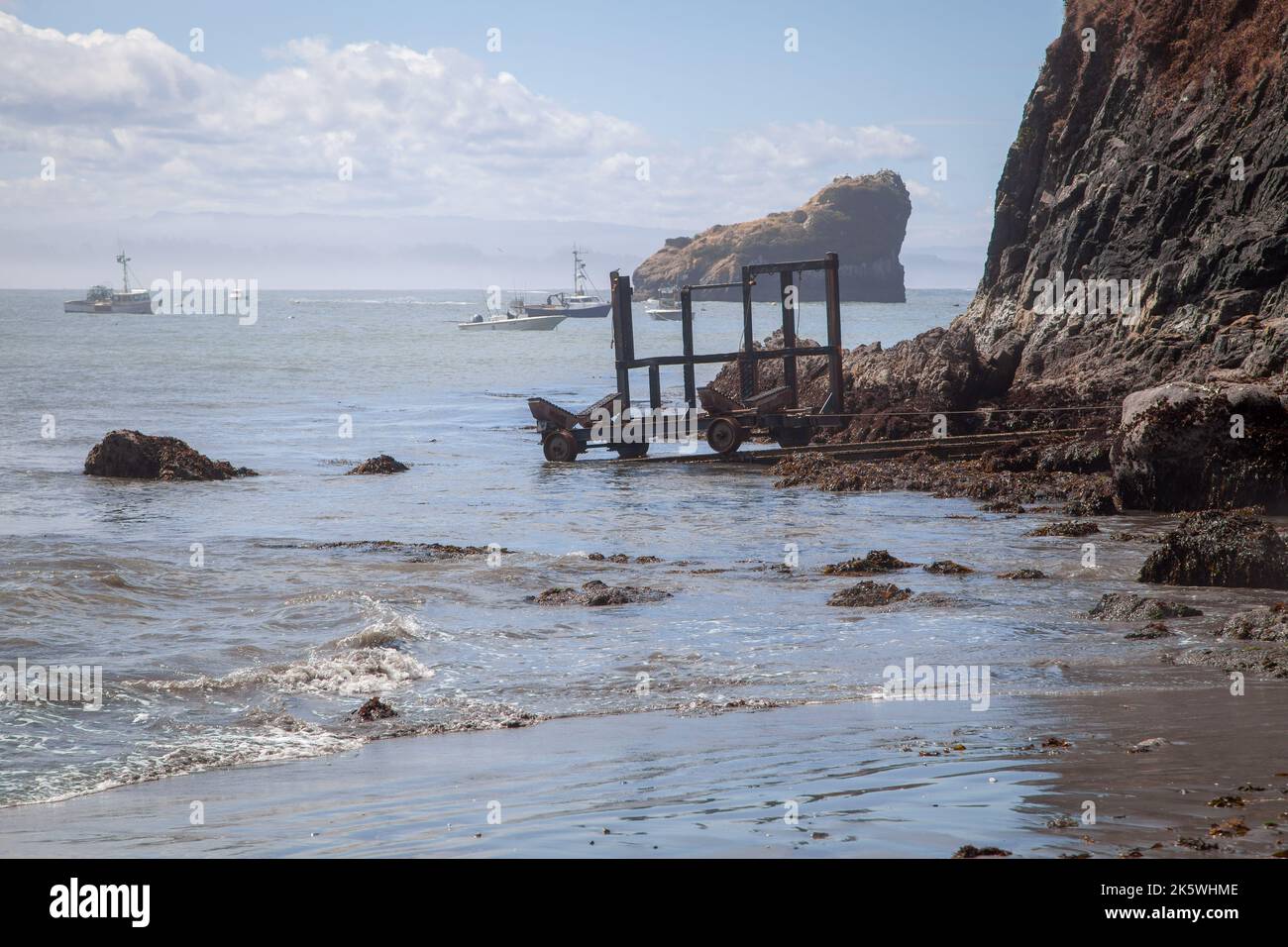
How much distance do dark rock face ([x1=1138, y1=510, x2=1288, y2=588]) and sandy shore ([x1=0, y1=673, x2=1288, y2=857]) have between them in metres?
3.68

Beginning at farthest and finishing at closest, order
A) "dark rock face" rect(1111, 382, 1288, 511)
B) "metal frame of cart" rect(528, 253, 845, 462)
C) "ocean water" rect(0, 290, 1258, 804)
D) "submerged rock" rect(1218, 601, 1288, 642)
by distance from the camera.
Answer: "metal frame of cart" rect(528, 253, 845, 462) < "dark rock face" rect(1111, 382, 1288, 511) < "submerged rock" rect(1218, 601, 1288, 642) < "ocean water" rect(0, 290, 1258, 804)

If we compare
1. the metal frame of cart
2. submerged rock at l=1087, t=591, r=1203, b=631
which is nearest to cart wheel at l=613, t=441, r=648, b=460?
the metal frame of cart

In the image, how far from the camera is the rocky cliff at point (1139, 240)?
23.9 meters

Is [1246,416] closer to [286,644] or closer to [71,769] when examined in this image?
[286,644]

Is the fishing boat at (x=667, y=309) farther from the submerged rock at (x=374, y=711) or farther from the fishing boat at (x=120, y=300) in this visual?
the submerged rock at (x=374, y=711)

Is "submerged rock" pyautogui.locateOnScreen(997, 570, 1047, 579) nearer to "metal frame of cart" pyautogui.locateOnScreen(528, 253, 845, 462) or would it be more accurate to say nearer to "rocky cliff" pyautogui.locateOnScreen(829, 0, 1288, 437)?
"rocky cliff" pyautogui.locateOnScreen(829, 0, 1288, 437)

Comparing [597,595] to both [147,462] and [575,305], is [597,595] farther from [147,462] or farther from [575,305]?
[575,305]

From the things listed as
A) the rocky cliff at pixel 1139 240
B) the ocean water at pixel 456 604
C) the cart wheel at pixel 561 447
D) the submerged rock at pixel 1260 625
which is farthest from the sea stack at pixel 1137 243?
the submerged rock at pixel 1260 625

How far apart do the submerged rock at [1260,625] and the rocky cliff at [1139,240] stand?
38.5 ft

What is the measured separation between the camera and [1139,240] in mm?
28250

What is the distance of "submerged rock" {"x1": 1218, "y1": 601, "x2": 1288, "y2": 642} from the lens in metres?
8.60

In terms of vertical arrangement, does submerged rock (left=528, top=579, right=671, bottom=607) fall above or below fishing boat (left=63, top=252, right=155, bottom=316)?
below
